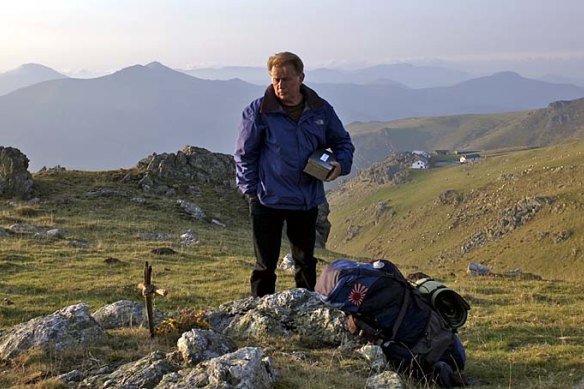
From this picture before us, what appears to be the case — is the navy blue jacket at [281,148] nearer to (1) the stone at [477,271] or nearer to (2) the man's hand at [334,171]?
(2) the man's hand at [334,171]

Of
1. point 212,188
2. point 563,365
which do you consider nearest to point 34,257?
point 563,365

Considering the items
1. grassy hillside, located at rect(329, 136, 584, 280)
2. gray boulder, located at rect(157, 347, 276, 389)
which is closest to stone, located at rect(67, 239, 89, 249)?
gray boulder, located at rect(157, 347, 276, 389)

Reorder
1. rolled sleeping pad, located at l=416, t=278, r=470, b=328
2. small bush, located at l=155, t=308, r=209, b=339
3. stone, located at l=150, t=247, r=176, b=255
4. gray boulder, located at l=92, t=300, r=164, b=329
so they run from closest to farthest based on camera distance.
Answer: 1. small bush, located at l=155, t=308, r=209, b=339
2. rolled sleeping pad, located at l=416, t=278, r=470, b=328
3. gray boulder, located at l=92, t=300, r=164, b=329
4. stone, located at l=150, t=247, r=176, b=255

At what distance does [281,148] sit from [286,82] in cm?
87

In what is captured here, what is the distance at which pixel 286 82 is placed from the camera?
7488 mm

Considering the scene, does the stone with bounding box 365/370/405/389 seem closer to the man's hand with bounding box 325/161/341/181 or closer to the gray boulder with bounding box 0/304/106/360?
the man's hand with bounding box 325/161/341/181

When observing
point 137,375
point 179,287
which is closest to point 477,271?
point 179,287

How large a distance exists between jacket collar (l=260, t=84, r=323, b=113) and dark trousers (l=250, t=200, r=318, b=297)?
1.35m

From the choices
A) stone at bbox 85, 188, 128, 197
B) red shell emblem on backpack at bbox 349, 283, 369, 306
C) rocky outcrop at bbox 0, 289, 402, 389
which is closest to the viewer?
rocky outcrop at bbox 0, 289, 402, 389

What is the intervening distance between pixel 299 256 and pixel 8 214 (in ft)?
68.2

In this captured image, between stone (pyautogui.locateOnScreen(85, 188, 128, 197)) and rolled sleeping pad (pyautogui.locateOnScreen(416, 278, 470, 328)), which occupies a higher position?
rolled sleeping pad (pyautogui.locateOnScreen(416, 278, 470, 328))

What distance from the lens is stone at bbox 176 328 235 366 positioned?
19.7 feet

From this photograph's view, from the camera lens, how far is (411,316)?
682 cm

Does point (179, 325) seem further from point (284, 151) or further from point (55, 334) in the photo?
point (284, 151)
